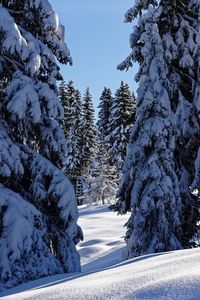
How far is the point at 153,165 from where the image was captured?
1191cm

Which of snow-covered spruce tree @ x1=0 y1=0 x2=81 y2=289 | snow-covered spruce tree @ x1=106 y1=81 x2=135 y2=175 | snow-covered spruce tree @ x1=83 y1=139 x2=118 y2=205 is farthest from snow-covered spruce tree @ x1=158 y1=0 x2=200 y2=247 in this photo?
snow-covered spruce tree @ x1=83 y1=139 x2=118 y2=205

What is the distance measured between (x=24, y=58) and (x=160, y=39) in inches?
184

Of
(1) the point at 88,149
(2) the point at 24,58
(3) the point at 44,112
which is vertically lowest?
(3) the point at 44,112

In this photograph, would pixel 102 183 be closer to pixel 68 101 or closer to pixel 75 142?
pixel 75 142

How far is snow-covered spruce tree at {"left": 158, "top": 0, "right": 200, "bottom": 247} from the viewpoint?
506 inches

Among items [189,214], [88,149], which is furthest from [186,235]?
[88,149]

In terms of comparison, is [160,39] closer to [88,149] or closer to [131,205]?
[131,205]

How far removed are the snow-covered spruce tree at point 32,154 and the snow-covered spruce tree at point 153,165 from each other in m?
2.41

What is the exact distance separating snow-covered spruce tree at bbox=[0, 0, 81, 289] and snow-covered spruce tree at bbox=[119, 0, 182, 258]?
241cm

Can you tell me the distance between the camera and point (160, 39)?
12.5 metres

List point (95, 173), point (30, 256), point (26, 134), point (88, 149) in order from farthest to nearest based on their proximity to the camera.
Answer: point (88, 149)
point (95, 173)
point (26, 134)
point (30, 256)

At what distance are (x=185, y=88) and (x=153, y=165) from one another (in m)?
3.10

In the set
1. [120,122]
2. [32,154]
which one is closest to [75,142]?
[120,122]

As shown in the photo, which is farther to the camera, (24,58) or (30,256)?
(24,58)
